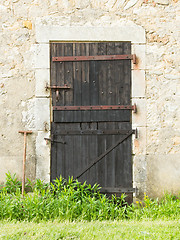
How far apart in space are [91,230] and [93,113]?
73.5 inches

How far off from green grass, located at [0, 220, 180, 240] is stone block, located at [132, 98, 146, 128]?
60.0 inches

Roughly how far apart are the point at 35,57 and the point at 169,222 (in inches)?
120

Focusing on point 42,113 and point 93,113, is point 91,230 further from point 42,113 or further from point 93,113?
point 42,113

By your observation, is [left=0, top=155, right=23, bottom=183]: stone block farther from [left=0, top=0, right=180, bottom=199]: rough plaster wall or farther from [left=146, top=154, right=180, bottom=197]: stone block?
[left=146, top=154, right=180, bottom=197]: stone block

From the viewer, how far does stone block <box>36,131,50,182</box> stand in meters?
4.59

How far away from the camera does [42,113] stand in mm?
4641

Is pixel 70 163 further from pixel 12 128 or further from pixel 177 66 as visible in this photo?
pixel 177 66

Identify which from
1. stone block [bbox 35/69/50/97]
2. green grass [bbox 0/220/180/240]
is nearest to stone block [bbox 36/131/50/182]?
stone block [bbox 35/69/50/97]

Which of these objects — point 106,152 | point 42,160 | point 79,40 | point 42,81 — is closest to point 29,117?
point 42,81

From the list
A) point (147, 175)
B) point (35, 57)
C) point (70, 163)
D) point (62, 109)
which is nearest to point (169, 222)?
point (147, 175)

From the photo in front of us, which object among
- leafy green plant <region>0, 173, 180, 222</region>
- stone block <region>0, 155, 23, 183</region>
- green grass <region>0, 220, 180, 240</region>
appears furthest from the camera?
stone block <region>0, 155, 23, 183</region>

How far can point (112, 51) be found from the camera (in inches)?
185

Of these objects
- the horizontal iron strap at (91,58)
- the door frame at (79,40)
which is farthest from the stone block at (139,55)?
the horizontal iron strap at (91,58)

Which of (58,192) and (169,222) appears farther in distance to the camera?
(58,192)
